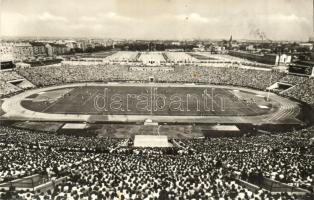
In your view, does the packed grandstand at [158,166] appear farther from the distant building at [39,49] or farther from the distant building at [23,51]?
the distant building at [39,49]

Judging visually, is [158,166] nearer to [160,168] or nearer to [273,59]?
[160,168]

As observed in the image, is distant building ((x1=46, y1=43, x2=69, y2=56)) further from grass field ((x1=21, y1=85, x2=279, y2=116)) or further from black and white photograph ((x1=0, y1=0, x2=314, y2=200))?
grass field ((x1=21, y1=85, x2=279, y2=116))

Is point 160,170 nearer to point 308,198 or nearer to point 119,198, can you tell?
point 119,198

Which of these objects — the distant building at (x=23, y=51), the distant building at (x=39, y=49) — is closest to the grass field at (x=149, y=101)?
the distant building at (x=23, y=51)

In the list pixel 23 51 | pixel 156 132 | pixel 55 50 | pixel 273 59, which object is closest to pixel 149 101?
pixel 156 132

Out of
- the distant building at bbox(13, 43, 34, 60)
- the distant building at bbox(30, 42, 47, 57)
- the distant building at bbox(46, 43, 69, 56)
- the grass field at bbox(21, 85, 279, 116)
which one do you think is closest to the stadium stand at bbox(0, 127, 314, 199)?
the grass field at bbox(21, 85, 279, 116)

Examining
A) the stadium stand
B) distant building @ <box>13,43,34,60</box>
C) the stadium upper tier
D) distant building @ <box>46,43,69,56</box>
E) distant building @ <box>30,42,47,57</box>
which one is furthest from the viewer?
distant building @ <box>46,43,69,56</box>

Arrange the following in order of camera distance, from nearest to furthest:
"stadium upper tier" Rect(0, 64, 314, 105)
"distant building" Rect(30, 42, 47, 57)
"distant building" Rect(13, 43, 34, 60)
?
"stadium upper tier" Rect(0, 64, 314, 105)
"distant building" Rect(13, 43, 34, 60)
"distant building" Rect(30, 42, 47, 57)

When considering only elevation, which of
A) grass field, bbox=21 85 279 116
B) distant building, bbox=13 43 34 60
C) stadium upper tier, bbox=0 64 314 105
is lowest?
grass field, bbox=21 85 279 116

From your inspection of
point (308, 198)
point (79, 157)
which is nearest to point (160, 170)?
point (79, 157)
